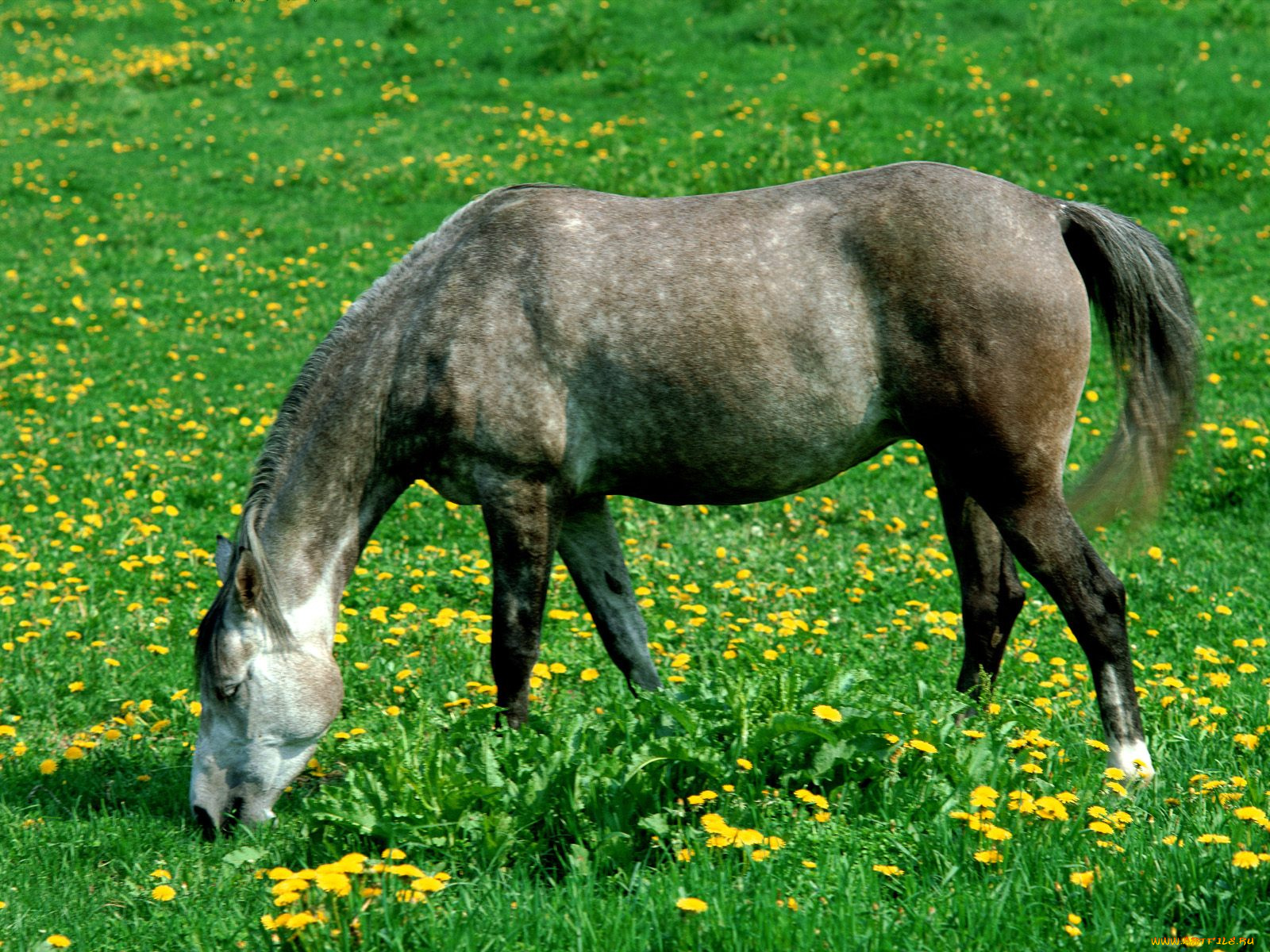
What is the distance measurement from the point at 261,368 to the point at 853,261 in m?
6.97

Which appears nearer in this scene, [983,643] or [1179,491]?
[983,643]

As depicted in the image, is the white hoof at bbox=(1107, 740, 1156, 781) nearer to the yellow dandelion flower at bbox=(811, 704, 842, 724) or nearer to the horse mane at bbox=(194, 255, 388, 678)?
the yellow dandelion flower at bbox=(811, 704, 842, 724)

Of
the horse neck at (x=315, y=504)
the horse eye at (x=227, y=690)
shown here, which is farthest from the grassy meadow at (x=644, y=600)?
the horse neck at (x=315, y=504)

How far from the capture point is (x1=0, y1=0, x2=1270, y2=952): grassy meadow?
124 inches

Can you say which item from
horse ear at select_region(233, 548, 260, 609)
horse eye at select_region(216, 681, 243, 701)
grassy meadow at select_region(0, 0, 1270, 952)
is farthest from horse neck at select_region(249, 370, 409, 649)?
grassy meadow at select_region(0, 0, 1270, 952)

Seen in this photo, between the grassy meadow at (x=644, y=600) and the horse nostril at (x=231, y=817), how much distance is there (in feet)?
0.34

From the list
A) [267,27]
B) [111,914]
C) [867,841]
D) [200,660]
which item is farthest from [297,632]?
[267,27]

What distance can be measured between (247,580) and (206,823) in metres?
0.81

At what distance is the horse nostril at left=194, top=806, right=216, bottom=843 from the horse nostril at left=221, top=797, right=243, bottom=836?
0.11 feet

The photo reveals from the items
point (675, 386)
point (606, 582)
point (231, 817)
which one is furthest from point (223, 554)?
point (675, 386)

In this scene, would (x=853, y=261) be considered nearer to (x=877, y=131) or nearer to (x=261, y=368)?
(x=261, y=368)

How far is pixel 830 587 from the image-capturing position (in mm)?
6457

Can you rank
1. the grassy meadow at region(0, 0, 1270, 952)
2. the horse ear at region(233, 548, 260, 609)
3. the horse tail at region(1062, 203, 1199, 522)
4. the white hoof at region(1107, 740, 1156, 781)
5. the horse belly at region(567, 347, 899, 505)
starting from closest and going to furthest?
the grassy meadow at region(0, 0, 1270, 952) < the white hoof at region(1107, 740, 1156, 781) < the horse ear at region(233, 548, 260, 609) < the horse belly at region(567, 347, 899, 505) < the horse tail at region(1062, 203, 1199, 522)

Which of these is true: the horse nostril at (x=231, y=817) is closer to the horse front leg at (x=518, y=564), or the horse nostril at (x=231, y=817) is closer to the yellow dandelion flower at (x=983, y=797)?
the horse front leg at (x=518, y=564)
